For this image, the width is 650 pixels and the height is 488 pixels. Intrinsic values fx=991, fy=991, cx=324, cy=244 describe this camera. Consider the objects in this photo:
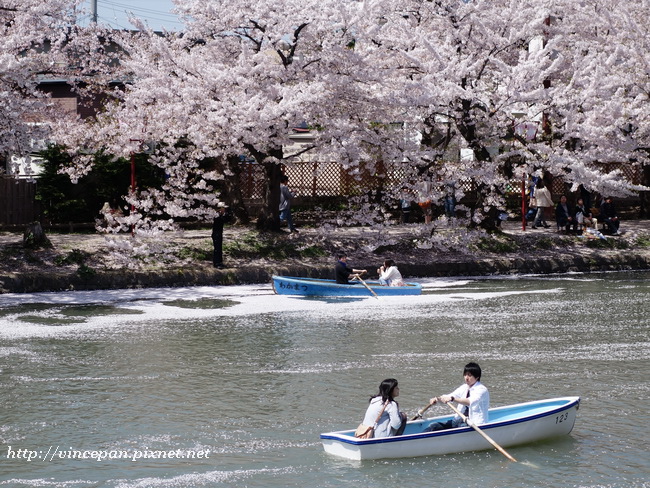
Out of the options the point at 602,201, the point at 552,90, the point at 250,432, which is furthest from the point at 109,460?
the point at 602,201

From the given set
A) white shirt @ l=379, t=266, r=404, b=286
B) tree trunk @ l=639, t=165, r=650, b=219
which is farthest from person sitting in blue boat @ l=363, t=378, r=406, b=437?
tree trunk @ l=639, t=165, r=650, b=219

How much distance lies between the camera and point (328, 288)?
85.2 feet

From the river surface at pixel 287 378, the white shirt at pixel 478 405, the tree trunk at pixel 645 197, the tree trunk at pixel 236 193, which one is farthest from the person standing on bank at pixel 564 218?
the white shirt at pixel 478 405

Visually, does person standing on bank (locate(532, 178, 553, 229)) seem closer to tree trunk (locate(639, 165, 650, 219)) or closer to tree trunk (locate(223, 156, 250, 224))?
tree trunk (locate(639, 165, 650, 219))

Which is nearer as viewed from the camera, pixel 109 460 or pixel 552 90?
pixel 109 460

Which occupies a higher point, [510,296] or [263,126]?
[263,126]

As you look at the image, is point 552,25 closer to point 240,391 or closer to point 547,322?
point 547,322

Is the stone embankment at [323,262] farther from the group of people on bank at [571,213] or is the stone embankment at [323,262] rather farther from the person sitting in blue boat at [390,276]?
the person sitting in blue boat at [390,276]

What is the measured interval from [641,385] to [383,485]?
6.26 meters

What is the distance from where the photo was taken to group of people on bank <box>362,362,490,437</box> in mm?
→ 12734

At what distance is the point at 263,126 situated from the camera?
92.9ft

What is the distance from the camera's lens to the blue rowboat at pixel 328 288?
1015 inches

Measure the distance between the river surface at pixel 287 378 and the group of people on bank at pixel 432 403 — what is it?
0.48 meters

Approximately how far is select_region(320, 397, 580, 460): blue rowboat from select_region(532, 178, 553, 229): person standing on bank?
22285 mm
